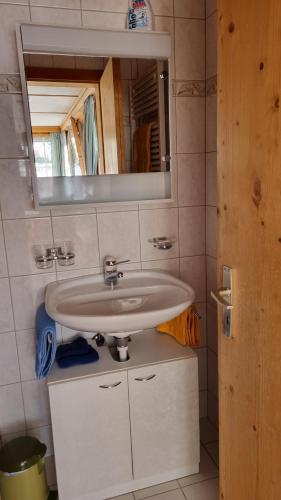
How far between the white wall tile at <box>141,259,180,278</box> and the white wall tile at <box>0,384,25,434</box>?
0.87m

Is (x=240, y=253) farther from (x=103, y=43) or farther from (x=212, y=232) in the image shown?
(x=103, y=43)

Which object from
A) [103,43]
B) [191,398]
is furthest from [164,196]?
[191,398]

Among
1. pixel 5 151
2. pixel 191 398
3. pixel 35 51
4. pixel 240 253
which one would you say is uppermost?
pixel 35 51

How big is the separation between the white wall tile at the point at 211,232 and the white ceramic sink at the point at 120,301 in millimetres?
276

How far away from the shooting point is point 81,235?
1739 millimetres

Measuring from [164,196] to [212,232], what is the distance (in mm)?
307

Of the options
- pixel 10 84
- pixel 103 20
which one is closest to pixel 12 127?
pixel 10 84

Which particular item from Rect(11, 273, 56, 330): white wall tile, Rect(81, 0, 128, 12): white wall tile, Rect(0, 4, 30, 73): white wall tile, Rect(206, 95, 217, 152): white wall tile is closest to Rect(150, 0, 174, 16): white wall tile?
Rect(81, 0, 128, 12): white wall tile

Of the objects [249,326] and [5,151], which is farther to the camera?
[5,151]

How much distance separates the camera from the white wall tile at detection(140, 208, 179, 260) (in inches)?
72.1

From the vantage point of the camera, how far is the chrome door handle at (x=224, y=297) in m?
0.96

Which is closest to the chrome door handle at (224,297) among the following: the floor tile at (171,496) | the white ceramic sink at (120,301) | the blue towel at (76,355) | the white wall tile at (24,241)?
the white ceramic sink at (120,301)

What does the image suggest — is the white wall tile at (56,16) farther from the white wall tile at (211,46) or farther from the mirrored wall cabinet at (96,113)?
the white wall tile at (211,46)

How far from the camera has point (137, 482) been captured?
5.55ft
